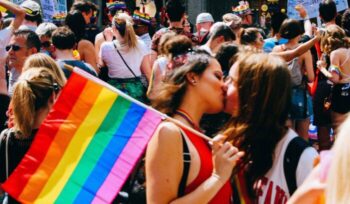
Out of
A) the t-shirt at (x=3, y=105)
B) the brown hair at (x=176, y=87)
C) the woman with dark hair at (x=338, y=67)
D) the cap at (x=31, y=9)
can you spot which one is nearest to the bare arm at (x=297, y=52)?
the woman with dark hair at (x=338, y=67)

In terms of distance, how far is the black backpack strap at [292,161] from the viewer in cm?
314

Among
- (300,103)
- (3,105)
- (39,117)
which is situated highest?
(39,117)

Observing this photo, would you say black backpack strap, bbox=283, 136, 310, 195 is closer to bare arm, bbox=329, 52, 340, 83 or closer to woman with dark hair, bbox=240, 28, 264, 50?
woman with dark hair, bbox=240, 28, 264, 50

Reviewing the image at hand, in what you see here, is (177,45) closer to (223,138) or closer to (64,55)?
(64,55)

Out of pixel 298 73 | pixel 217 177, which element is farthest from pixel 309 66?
pixel 217 177

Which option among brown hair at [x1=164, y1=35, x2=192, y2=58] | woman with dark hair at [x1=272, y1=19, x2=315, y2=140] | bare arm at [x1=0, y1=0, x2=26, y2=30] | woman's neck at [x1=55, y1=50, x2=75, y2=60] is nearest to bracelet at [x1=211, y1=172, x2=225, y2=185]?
brown hair at [x1=164, y1=35, x2=192, y2=58]

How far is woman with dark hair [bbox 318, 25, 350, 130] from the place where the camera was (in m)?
8.70

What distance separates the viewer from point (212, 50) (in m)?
6.99

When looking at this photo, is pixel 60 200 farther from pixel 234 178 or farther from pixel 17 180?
pixel 234 178

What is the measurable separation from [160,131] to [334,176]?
3.85ft

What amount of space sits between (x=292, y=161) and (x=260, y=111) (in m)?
0.26

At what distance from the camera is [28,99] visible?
421 centimetres

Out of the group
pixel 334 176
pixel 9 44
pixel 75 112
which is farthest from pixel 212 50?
pixel 334 176

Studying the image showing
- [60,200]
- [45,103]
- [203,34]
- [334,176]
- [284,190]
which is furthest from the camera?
[203,34]
